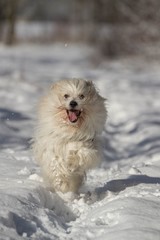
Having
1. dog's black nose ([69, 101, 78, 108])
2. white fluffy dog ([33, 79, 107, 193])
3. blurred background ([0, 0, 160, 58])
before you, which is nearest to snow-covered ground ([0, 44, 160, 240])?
white fluffy dog ([33, 79, 107, 193])

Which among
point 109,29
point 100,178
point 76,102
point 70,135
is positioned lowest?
point 70,135

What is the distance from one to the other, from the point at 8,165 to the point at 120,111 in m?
5.42

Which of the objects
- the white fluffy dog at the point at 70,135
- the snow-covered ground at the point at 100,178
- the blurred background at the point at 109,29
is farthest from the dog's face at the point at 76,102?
the blurred background at the point at 109,29

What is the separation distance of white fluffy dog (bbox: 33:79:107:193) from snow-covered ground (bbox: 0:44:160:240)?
0.58ft

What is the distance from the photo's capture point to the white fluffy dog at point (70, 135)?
17.7ft

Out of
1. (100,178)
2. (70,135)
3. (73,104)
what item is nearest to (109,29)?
(100,178)

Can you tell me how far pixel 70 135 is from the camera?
5.46 metres

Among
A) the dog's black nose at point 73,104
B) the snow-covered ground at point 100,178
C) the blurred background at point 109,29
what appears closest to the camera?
the snow-covered ground at point 100,178

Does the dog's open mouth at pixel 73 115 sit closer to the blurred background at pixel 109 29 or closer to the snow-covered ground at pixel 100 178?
the snow-covered ground at pixel 100 178

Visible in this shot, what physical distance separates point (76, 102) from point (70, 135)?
32 centimetres

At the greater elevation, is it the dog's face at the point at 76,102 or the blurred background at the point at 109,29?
the blurred background at the point at 109,29

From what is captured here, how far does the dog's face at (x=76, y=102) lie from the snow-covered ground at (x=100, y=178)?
2.06 feet

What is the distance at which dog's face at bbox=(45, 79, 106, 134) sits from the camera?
5.36 meters

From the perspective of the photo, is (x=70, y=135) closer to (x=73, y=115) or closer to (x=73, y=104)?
(x=73, y=115)
